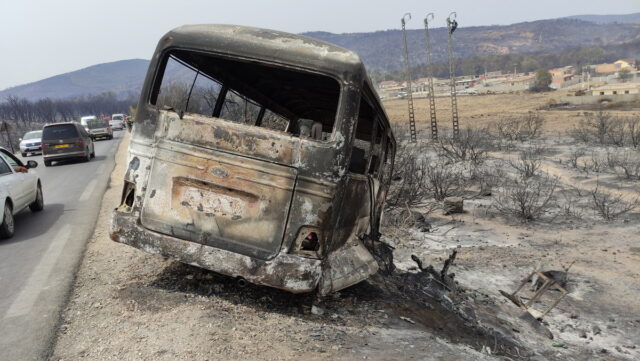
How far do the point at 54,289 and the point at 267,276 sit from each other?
8.71 ft

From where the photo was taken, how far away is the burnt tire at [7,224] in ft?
27.4

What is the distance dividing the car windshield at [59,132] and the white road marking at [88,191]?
672 centimetres

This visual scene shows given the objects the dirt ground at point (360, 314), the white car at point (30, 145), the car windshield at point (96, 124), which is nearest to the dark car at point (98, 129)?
the car windshield at point (96, 124)

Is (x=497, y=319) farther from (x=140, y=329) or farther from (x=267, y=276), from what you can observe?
(x=140, y=329)

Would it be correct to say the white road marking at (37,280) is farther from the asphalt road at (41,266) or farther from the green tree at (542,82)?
the green tree at (542,82)

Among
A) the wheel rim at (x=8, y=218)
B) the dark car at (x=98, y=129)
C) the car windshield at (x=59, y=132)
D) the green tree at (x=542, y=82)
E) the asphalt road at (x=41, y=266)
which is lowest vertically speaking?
the green tree at (x=542, y=82)

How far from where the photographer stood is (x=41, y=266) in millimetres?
6848

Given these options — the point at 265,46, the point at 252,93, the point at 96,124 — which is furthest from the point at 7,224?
the point at 96,124

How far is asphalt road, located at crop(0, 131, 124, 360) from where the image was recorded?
463 cm

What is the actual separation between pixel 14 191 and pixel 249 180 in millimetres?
6147

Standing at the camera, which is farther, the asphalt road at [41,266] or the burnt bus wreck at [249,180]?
the burnt bus wreck at [249,180]

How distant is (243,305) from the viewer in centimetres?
504

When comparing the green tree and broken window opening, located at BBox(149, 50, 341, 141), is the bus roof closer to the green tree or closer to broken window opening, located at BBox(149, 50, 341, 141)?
broken window opening, located at BBox(149, 50, 341, 141)

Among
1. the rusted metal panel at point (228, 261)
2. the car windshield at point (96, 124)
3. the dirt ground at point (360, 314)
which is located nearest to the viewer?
the dirt ground at point (360, 314)
